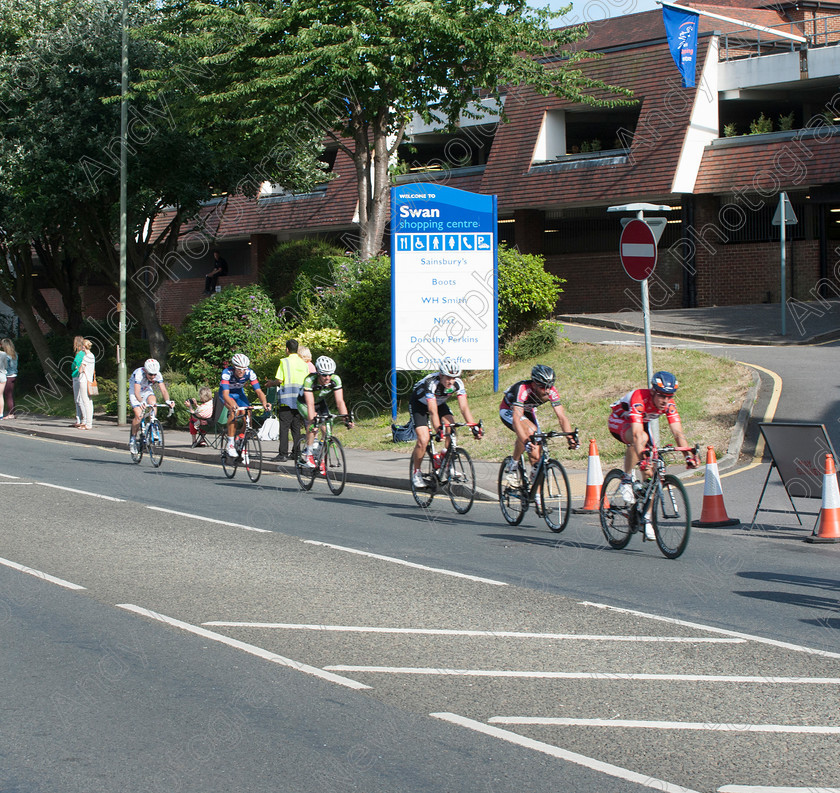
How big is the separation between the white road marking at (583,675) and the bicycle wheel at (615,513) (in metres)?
3.89

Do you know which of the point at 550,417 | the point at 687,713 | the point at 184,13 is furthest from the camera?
the point at 184,13

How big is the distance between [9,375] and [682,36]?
63.3ft

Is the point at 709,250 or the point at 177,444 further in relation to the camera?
the point at 709,250

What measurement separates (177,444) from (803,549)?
13934mm

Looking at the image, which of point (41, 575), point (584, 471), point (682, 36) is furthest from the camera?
point (682, 36)

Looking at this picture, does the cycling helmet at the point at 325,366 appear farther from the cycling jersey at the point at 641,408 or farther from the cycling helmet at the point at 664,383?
the cycling helmet at the point at 664,383

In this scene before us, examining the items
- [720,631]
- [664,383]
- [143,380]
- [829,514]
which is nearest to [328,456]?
[143,380]

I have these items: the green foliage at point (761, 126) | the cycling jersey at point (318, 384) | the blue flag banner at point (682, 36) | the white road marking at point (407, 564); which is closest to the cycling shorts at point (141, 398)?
the cycling jersey at point (318, 384)

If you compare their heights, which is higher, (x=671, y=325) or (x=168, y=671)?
(x=671, y=325)

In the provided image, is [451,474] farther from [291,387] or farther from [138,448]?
[138,448]

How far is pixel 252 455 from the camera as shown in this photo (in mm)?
16062

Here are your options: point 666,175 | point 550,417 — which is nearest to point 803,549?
point 550,417

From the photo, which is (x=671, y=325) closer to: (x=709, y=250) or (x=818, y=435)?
(x=709, y=250)

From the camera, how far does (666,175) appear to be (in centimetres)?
3052
